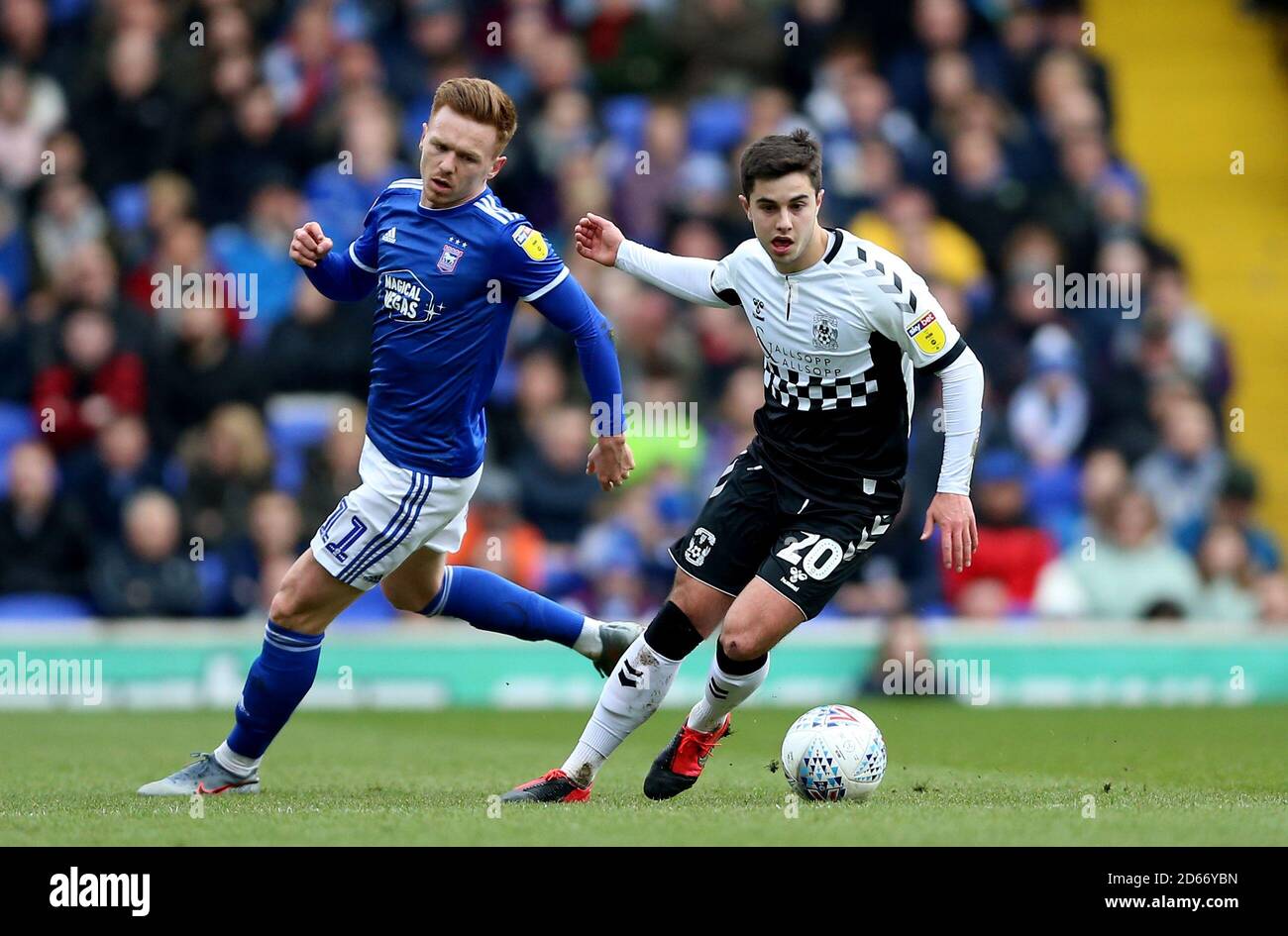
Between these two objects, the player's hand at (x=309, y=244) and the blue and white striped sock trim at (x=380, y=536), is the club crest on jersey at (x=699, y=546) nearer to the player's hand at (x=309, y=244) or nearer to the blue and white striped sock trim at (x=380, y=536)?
the blue and white striped sock trim at (x=380, y=536)

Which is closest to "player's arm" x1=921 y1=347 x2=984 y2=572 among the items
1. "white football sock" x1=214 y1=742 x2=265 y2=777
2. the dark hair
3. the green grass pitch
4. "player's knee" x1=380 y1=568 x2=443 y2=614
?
the dark hair

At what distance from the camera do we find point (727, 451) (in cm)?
1366

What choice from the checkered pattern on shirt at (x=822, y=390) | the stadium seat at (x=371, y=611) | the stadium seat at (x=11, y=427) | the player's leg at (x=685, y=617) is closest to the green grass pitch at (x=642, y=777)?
the player's leg at (x=685, y=617)

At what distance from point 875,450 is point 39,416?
7929 millimetres

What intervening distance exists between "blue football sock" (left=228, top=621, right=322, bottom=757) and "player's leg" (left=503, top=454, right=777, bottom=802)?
99 centimetres

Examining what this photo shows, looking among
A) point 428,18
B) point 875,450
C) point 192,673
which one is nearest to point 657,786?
point 875,450

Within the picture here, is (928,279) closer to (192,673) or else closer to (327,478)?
(327,478)

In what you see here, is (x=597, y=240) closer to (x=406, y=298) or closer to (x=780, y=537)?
(x=406, y=298)

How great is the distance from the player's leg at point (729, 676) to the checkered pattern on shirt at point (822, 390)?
0.70 m

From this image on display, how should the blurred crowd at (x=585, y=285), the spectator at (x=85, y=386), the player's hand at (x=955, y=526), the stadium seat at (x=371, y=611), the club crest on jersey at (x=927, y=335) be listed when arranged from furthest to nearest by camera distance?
the spectator at (x=85, y=386) → the stadium seat at (x=371, y=611) → the blurred crowd at (x=585, y=285) → the club crest on jersey at (x=927, y=335) → the player's hand at (x=955, y=526)

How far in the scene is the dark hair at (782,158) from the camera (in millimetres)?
6926

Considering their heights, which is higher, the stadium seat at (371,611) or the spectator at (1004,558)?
the spectator at (1004,558)

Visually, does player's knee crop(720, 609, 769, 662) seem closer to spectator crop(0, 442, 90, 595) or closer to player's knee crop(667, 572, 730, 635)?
player's knee crop(667, 572, 730, 635)

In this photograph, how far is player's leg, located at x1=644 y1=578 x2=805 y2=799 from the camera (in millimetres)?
7051
